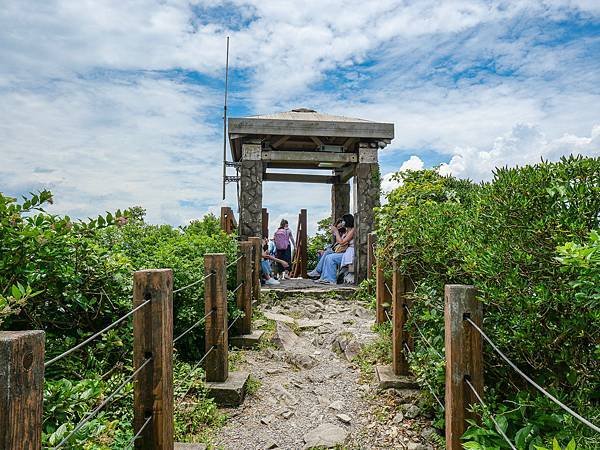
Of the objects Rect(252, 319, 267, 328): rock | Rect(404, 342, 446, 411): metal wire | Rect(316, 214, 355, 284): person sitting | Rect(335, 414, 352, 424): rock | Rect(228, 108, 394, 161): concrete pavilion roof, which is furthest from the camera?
Rect(316, 214, 355, 284): person sitting

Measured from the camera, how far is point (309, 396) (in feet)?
16.1

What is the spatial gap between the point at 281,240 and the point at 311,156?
380 centimetres

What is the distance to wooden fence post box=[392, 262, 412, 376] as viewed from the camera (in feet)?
15.8

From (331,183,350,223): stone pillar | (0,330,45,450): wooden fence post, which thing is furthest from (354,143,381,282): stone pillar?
(0,330,45,450): wooden fence post

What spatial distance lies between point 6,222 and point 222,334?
79.3 inches

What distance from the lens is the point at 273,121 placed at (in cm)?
1003

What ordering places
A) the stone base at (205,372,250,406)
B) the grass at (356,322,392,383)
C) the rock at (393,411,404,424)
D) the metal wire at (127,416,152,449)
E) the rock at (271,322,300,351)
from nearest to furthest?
the metal wire at (127,416,152,449)
the rock at (393,411,404,424)
the stone base at (205,372,250,406)
the grass at (356,322,392,383)
the rock at (271,322,300,351)

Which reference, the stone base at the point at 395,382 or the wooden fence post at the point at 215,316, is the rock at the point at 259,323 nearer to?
the wooden fence post at the point at 215,316

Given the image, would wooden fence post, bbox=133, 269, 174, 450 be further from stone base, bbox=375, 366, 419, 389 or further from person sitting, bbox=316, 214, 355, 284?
person sitting, bbox=316, 214, 355, 284

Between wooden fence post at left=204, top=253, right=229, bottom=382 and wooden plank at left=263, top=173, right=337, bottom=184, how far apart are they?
8705mm

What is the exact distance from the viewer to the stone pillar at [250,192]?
1023 centimetres

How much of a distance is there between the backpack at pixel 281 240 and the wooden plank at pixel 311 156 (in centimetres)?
368

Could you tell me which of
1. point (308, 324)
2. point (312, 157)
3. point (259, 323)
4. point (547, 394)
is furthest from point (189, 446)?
point (312, 157)

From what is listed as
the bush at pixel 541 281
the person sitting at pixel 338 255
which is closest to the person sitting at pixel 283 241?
the person sitting at pixel 338 255
